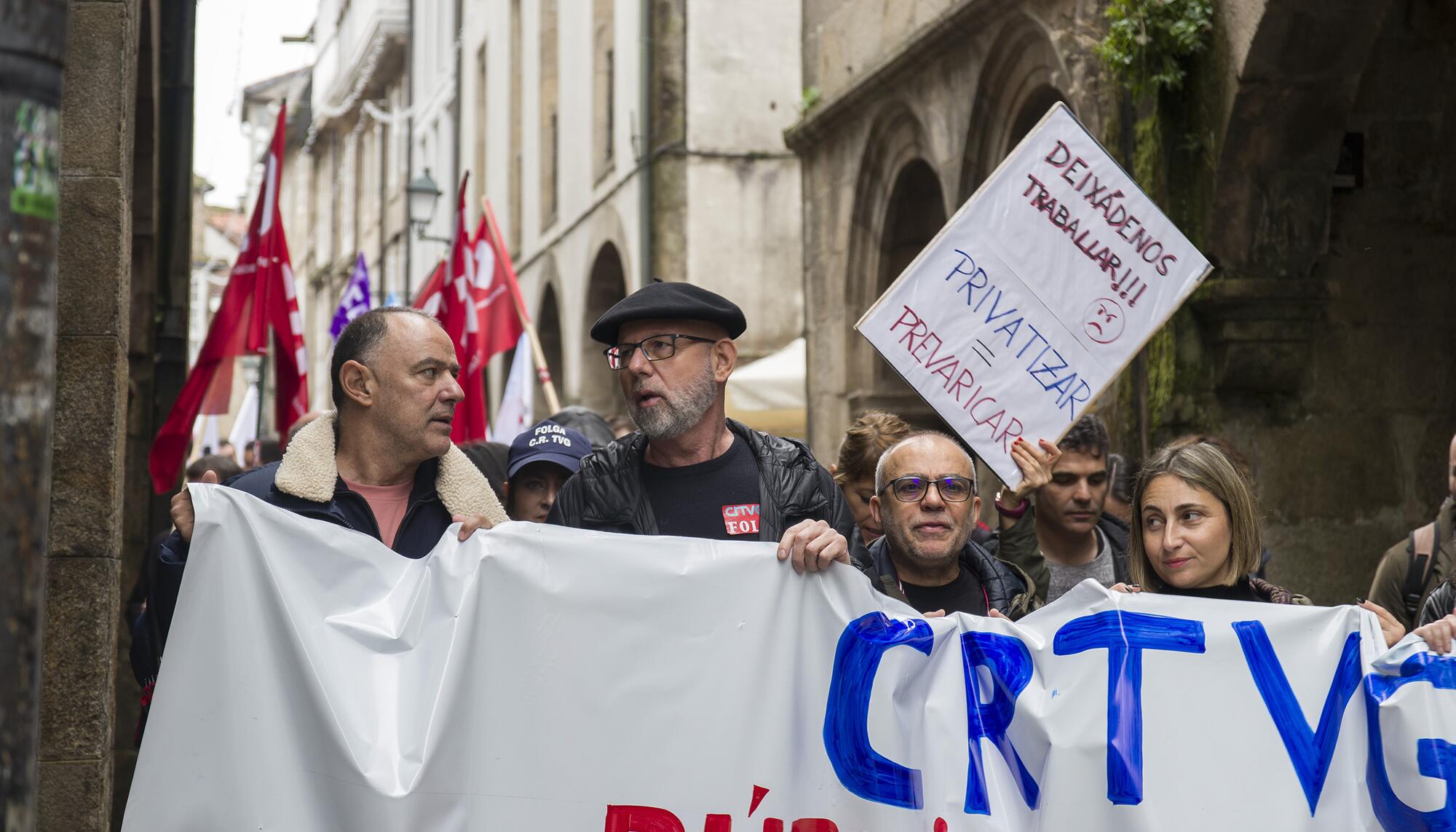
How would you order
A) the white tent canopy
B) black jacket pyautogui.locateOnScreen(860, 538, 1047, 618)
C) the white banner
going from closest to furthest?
the white banner → black jacket pyautogui.locateOnScreen(860, 538, 1047, 618) → the white tent canopy

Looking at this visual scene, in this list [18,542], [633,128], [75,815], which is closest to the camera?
[18,542]

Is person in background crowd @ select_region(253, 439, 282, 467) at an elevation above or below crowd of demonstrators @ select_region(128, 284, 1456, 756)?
above

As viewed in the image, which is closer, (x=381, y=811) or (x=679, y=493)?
(x=381, y=811)

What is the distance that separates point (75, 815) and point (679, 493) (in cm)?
171

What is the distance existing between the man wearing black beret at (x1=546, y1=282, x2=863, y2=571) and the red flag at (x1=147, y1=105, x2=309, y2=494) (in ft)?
13.5

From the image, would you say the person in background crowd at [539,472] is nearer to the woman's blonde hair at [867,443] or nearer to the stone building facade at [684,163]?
the woman's blonde hair at [867,443]

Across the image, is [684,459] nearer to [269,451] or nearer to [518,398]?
[518,398]

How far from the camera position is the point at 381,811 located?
3.46 meters

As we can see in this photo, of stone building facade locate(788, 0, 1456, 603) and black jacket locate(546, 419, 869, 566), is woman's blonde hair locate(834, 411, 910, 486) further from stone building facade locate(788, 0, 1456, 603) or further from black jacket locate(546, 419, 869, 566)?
stone building facade locate(788, 0, 1456, 603)

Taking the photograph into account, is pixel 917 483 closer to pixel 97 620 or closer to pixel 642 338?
pixel 642 338

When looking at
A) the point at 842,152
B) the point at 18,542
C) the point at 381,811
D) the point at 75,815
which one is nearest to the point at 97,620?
the point at 75,815

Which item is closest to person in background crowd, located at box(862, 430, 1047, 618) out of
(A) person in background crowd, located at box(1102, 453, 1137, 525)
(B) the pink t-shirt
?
(B) the pink t-shirt

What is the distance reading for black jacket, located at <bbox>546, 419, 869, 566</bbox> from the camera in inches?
151

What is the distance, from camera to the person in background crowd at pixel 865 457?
504cm
